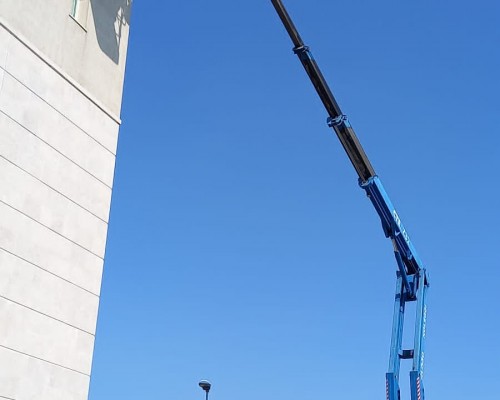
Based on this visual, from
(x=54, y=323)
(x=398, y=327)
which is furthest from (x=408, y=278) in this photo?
(x=54, y=323)

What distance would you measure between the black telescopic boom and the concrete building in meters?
6.73

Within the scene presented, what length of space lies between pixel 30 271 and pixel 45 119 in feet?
11.1

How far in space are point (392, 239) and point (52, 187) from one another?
507 inches

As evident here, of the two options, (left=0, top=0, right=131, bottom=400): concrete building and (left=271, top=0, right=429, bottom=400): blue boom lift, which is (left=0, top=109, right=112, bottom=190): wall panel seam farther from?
(left=271, top=0, right=429, bottom=400): blue boom lift

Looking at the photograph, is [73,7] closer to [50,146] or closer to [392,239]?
[50,146]

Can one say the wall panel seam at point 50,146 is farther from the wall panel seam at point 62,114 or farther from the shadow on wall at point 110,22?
the shadow on wall at point 110,22

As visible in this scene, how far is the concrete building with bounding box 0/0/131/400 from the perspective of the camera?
50.9 feet

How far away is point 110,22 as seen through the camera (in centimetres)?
1962

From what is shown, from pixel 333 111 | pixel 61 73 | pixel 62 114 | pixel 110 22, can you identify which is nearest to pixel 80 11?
pixel 110 22

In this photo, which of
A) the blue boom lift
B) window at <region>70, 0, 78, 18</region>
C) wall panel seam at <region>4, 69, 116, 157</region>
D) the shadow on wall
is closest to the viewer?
wall panel seam at <region>4, 69, 116, 157</region>

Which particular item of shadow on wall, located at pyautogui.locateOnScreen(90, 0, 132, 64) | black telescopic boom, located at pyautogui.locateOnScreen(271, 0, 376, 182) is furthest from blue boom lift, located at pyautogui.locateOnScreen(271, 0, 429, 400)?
shadow on wall, located at pyautogui.locateOnScreen(90, 0, 132, 64)

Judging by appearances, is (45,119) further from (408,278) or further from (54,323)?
(408,278)

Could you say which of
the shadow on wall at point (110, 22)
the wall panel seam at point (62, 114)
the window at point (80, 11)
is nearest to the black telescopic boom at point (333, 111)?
the shadow on wall at point (110, 22)

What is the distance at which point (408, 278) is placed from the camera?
1038 inches
